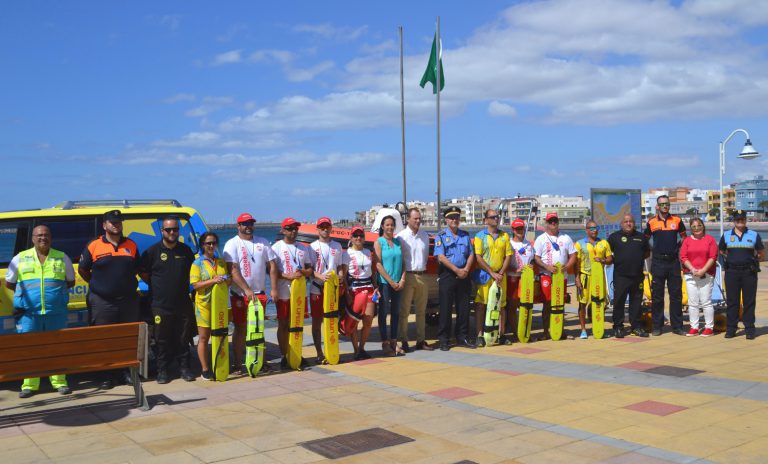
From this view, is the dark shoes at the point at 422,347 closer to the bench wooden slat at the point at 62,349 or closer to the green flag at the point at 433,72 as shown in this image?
the bench wooden slat at the point at 62,349

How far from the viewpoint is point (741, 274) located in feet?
33.0

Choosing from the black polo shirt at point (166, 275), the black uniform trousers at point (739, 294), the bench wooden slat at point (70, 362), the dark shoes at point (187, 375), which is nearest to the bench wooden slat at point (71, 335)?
the bench wooden slat at point (70, 362)

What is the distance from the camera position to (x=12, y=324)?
758 cm

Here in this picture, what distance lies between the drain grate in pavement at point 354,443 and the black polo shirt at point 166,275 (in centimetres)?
305

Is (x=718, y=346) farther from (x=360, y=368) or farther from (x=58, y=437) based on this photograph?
(x=58, y=437)

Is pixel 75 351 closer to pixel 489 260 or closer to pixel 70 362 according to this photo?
pixel 70 362

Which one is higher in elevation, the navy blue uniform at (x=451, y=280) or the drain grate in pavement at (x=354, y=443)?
the navy blue uniform at (x=451, y=280)

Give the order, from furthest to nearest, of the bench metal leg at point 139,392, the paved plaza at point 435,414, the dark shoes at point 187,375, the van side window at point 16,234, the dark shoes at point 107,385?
1. the van side window at point 16,234
2. the dark shoes at point 187,375
3. the dark shoes at point 107,385
4. the bench metal leg at point 139,392
5. the paved plaza at point 435,414

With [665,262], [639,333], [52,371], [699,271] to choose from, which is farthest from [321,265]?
[699,271]

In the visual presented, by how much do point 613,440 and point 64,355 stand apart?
464 cm

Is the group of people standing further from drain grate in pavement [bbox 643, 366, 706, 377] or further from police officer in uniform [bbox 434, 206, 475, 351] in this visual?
Answer: drain grate in pavement [bbox 643, 366, 706, 377]

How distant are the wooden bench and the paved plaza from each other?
47cm

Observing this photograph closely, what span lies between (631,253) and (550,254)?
118cm

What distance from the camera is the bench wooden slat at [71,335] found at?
19.5 ft
